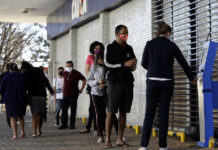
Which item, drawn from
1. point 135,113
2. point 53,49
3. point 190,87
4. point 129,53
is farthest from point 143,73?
point 53,49

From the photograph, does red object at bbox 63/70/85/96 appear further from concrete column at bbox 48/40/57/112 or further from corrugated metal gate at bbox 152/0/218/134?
concrete column at bbox 48/40/57/112

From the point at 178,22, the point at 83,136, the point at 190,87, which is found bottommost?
the point at 83,136

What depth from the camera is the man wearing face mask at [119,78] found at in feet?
27.6

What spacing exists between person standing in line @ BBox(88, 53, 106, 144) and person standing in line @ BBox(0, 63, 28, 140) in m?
2.03

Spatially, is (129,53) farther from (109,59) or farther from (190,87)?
(190,87)

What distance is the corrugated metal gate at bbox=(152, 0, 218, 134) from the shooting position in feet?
29.9

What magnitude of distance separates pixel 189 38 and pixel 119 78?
1960mm

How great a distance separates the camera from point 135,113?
1304 centimetres

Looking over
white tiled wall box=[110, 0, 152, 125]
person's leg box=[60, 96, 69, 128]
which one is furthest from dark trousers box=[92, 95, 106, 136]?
person's leg box=[60, 96, 69, 128]

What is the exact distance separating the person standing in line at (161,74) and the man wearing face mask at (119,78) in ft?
3.02

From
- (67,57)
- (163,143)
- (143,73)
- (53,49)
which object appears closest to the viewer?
(163,143)

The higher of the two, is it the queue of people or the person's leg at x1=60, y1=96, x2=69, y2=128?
the queue of people

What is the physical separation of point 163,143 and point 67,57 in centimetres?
1432

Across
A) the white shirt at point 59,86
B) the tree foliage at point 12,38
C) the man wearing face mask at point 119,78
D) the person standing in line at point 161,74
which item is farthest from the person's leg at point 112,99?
the tree foliage at point 12,38
